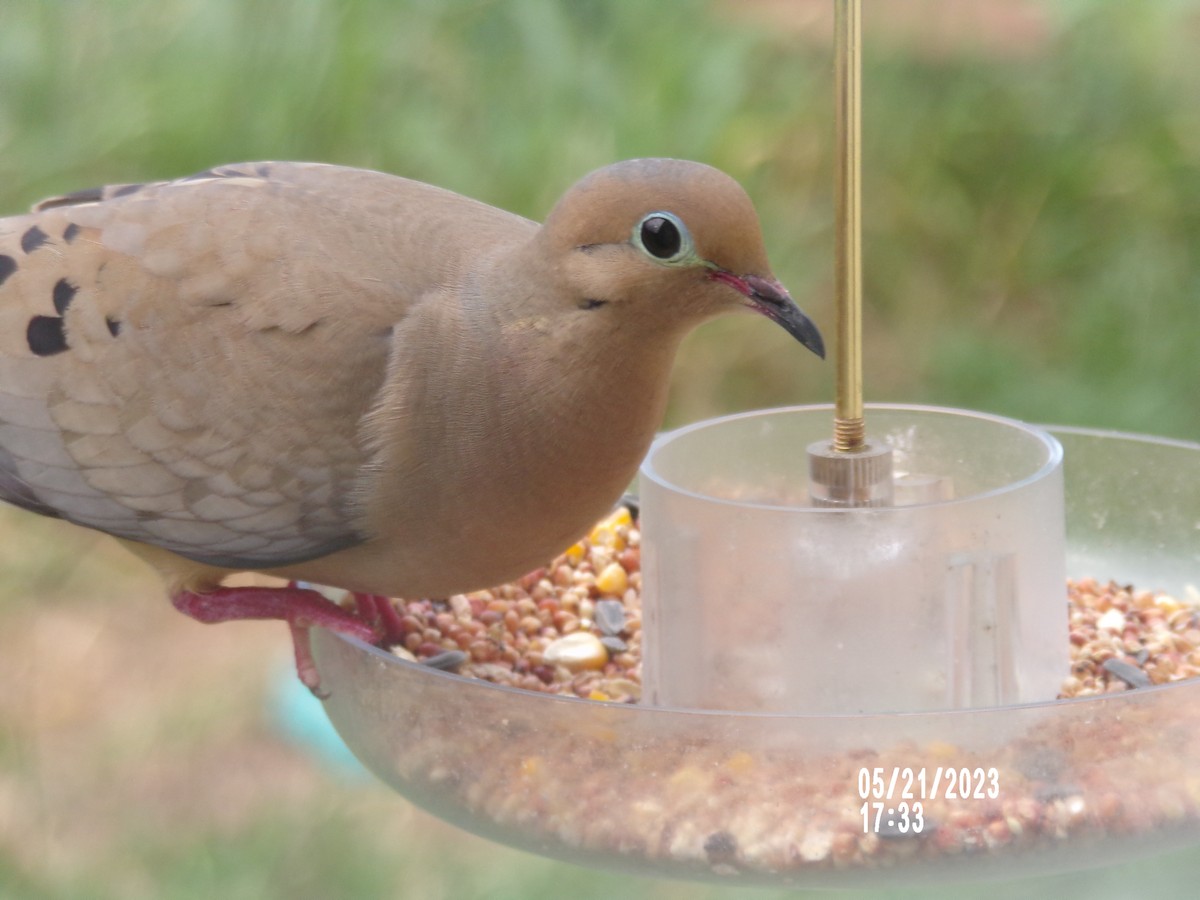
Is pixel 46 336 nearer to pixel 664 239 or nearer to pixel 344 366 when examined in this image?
pixel 344 366

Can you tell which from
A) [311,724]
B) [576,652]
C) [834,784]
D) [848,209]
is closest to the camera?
[834,784]

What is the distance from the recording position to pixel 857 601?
1.70 metres

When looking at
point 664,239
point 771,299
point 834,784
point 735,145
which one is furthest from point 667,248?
point 735,145

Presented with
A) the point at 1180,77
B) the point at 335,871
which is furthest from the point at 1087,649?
the point at 1180,77

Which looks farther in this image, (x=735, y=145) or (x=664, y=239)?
(x=735, y=145)

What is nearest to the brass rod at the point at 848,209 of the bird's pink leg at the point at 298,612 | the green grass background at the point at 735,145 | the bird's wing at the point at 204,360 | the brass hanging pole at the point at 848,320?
the brass hanging pole at the point at 848,320

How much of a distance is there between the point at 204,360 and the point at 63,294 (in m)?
0.24

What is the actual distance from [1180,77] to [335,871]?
2863 millimetres

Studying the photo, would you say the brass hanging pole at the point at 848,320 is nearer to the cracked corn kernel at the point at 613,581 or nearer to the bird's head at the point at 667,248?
the bird's head at the point at 667,248

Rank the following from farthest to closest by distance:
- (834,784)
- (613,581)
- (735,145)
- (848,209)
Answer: (735,145), (613,581), (848,209), (834,784)

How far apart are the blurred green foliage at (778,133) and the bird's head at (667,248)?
2.40 meters

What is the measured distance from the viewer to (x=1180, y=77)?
13.8 ft

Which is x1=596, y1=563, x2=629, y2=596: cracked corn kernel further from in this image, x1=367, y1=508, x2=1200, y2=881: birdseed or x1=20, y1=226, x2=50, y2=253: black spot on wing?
x1=20, y1=226, x2=50, y2=253: black spot on wing

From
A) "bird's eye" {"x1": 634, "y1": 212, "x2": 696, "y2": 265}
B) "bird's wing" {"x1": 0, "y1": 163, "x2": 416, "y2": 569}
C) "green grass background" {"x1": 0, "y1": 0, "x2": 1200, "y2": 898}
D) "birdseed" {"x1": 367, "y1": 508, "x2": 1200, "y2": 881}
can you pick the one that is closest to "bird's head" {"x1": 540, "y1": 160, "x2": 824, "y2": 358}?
"bird's eye" {"x1": 634, "y1": 212, "x2": 696, "y2": 265}
